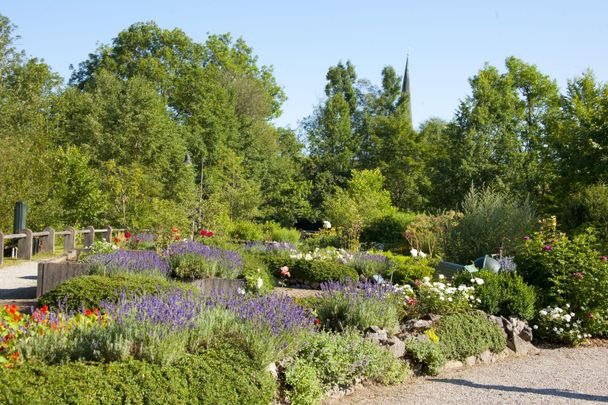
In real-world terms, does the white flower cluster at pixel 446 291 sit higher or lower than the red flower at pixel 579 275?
lower

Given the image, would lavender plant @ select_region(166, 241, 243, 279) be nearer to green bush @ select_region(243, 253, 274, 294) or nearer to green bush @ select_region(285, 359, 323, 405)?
green bush @ select_region(243, 253, 274, 294)

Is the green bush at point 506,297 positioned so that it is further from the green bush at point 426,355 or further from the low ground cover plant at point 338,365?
the low ground cover plant at point 338,365

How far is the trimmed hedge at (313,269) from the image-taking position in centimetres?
1241

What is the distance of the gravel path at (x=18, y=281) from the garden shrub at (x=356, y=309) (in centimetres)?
560

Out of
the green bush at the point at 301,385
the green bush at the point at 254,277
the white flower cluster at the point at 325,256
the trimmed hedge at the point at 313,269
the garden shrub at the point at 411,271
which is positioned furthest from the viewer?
the white flower cluster at the point at 325,256

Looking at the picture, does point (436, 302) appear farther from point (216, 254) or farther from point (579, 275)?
point (216, 254)

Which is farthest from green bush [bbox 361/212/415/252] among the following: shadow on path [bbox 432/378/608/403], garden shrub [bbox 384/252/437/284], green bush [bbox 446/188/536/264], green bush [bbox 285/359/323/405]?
green bush [bbox 285/359/323/405]

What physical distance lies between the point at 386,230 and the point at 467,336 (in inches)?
642

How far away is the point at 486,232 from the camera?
1356 cm

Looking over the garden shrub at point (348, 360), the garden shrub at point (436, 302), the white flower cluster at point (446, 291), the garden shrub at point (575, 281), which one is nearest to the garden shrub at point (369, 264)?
the garden shrub at point (575, 281)

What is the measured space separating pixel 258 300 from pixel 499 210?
9.59 meters

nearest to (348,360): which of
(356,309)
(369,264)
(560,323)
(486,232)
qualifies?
(356,309)

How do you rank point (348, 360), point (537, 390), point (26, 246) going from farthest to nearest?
point (26, 246), point (537, 390), point (348, 360)

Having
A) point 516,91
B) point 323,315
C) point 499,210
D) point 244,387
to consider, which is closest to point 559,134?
point 516,91
